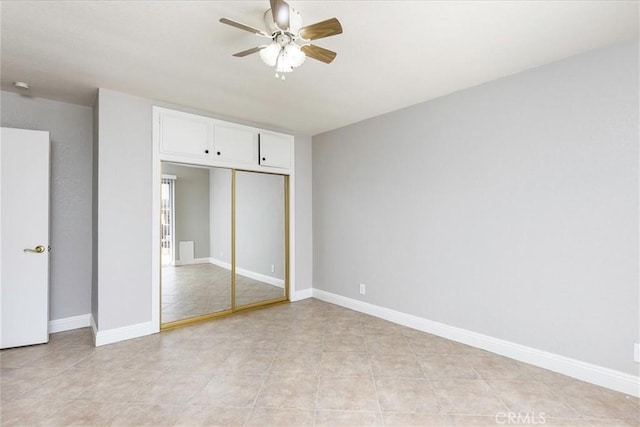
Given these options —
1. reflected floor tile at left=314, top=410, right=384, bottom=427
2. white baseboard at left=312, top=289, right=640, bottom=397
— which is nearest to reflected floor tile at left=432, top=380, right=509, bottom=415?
reflected floor tile at left=314, top=410, right=384, bottom=427

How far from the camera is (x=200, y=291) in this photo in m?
3.83

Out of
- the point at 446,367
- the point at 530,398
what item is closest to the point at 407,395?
the point at 446,367

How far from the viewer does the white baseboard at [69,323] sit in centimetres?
334

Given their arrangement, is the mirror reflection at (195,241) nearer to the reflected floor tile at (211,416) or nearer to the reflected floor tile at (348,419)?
the reflected floor tile at (211,416)

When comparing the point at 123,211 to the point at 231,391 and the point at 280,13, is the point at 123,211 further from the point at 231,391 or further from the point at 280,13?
the point at 280,13

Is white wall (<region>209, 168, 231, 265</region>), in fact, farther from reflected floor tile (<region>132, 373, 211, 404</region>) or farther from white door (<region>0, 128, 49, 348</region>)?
reflected floor tile (<region>132, 373, 211, 404</region>)

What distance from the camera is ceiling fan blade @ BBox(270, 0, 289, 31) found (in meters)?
1.57

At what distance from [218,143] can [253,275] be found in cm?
186

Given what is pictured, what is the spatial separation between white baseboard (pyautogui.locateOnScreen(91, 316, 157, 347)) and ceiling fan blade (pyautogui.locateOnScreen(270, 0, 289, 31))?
320cm

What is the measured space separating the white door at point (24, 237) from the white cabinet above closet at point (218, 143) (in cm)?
113

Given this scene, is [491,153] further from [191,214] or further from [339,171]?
[191,214]

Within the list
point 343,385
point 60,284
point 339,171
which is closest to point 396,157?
point 339,171

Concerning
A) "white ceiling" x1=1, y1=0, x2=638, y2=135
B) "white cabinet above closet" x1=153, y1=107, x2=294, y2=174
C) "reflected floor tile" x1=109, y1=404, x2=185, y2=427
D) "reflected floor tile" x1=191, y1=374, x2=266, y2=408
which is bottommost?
"reflected floor tile" x1=191, y1=374, x2=266, y2=408

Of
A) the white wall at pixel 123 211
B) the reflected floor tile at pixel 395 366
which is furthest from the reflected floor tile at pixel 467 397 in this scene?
the white wall at pixel 123 211
